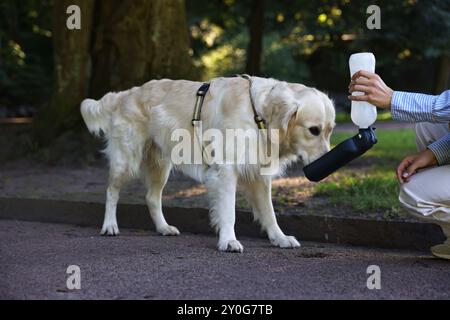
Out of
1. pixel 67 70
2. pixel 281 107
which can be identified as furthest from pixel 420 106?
pixel 67 70

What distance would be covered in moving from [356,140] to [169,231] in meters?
2.56

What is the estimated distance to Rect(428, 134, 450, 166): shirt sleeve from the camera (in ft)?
16.2

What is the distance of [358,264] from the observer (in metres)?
5.14

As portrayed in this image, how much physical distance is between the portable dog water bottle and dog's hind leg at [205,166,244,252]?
0.74 meters

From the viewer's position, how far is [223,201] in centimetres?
598

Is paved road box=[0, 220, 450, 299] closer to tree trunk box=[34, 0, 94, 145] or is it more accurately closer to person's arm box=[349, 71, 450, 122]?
person's arm box=[349, 71, 450, 122]

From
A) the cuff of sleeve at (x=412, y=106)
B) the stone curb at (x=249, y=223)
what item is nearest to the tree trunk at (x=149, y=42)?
the stone curb at (x=249, y=223)

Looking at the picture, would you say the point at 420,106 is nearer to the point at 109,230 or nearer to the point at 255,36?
the point at 109,230

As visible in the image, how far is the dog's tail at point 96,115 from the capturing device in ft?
24.0

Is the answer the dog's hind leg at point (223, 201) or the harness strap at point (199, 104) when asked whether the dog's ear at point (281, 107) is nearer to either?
A: the dog's hind leg at point (223, 201)

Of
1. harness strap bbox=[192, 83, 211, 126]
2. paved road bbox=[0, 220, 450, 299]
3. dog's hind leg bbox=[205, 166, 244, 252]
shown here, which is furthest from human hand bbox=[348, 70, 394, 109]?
harness strap bbox=[192, 83, 211, 126]

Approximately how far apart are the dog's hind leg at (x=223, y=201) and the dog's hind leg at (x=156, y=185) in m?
1.06

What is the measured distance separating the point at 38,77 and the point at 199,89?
16581 millimetres

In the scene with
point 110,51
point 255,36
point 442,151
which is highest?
point 255,36
